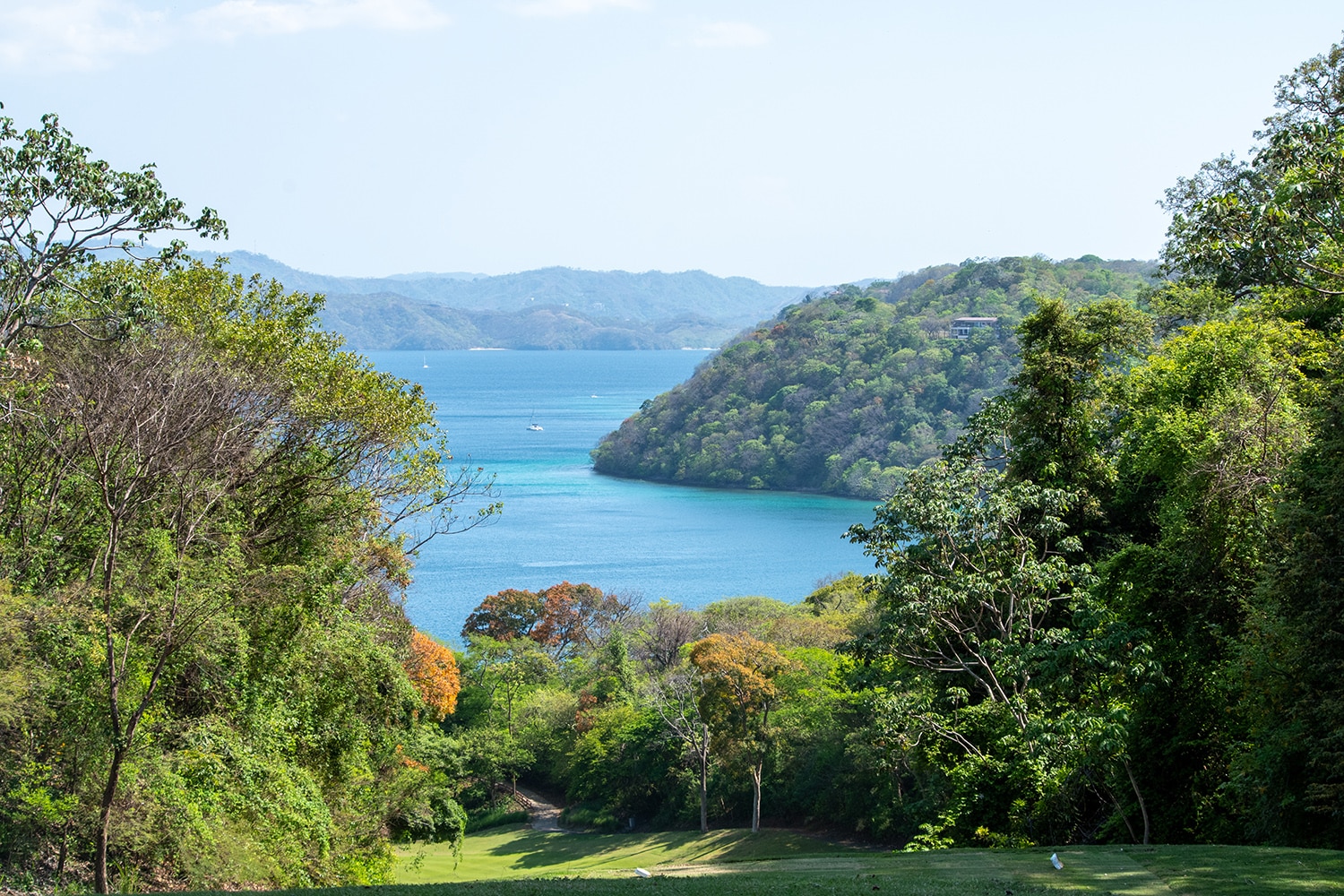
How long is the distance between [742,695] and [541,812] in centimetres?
1055

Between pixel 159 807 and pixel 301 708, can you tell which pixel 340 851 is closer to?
pixel 301 708

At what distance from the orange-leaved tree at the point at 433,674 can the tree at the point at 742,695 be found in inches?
270

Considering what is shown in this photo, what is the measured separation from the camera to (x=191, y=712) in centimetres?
1380

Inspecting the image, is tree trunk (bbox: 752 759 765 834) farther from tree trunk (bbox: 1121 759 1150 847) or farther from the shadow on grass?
tree trunk (bbox: 1121 759 1150 847)

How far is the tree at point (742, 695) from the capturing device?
30.8m

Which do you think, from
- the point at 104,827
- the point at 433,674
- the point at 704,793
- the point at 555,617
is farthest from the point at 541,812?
the point at 104,827

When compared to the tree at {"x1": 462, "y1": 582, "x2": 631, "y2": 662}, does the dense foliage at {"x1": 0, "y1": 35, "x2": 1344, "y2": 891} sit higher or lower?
higher

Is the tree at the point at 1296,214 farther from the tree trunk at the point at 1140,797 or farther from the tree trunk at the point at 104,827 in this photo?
the tree trunk at the point at 104,827

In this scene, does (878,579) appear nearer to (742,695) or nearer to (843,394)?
(742,695)

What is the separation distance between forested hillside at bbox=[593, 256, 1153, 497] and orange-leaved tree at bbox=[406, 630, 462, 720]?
6154 centimetres

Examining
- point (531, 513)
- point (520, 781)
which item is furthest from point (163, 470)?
point (531, 513)

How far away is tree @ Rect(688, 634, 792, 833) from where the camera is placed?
101 feet

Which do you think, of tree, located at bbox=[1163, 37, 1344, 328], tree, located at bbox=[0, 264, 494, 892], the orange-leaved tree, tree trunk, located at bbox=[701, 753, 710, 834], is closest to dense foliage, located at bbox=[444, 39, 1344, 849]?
tree, located at bbox=[1163, 37, 1344, 328]

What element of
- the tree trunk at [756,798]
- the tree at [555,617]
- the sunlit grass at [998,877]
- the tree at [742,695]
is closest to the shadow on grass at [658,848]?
the tree trunk at [756,798]
